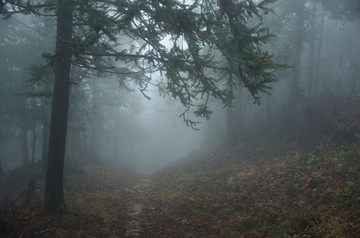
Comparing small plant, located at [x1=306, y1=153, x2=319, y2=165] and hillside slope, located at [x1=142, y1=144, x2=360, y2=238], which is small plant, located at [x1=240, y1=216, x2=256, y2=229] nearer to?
hillside slope, located at [x1=142, y1=144, x2=360, y2=238]

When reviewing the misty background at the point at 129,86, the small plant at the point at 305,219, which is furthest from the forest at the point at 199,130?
the misty background at the point at 129,86

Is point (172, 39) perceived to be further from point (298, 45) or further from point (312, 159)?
point (298, 45)

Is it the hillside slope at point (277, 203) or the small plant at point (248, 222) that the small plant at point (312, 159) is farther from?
the small plant at point (248, 222)

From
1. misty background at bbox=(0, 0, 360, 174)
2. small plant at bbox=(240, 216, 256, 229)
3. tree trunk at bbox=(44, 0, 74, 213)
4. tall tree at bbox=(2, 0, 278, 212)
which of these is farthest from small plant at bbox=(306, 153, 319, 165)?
tree trunk at bbox=(44, 0, 74, 213)

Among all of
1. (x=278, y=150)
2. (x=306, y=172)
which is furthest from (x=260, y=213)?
(x=278, y=150)

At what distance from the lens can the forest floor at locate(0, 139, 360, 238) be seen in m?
6.09

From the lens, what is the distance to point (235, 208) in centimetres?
838

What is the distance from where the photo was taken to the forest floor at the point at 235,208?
6.09 m

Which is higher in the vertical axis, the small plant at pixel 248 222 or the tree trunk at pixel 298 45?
the tree trunk at pixel 298 45

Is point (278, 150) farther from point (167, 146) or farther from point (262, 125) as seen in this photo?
point (167, 146)

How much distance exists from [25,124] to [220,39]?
2378 centimetres

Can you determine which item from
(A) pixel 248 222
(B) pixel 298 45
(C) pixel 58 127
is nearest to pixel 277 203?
(A) pixel 248 222

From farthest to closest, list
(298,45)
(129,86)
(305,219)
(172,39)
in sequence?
(129,86)
(298,45)
(172,39)
(305,219)

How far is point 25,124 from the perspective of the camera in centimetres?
2586
